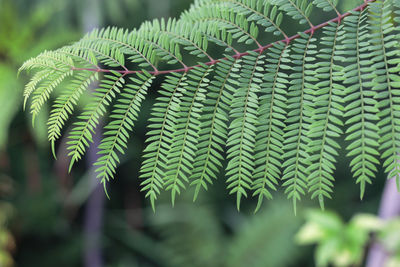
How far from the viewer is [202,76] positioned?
1.95ft

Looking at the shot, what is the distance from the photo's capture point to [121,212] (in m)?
3.01

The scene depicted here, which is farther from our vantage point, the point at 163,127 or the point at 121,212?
the point at 121,212

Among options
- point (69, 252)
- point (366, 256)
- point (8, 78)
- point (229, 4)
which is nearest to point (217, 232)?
point (69, 252)

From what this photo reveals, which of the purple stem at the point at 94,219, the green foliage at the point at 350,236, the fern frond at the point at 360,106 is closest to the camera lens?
the fern frond at the point at 360,106

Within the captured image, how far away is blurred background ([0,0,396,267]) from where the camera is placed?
2.50 meters

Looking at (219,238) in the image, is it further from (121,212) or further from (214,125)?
(214,125)

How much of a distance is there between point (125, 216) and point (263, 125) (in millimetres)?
2622

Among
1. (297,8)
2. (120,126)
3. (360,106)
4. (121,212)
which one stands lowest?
(121,212)

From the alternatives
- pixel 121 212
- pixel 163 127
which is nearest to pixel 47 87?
pixel 163 127

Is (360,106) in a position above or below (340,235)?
above

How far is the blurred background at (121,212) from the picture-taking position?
98.5 inches

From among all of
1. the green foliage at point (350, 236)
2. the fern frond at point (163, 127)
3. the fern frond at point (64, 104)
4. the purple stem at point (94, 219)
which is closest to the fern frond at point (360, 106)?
the fern frond at point (163, 127)

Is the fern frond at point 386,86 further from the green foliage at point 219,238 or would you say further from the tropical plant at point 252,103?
the green foliage at point 219,238

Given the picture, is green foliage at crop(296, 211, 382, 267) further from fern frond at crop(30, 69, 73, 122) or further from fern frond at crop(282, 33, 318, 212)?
fern frond at crop(30, 69, 73, 122)
